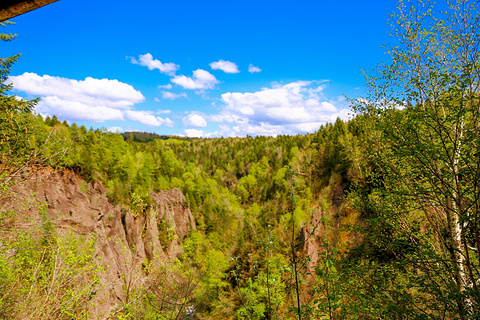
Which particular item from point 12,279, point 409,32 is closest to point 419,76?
point 409,32

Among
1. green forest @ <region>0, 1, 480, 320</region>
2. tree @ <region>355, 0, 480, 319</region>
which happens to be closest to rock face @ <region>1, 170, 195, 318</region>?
green forest @ <region>0, 1, 480, 320</region>

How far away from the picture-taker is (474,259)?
570 cm

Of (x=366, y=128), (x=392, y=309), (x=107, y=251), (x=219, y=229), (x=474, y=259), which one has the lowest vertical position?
(x=219, y=229)

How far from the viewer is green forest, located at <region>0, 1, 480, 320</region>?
4.46 metres

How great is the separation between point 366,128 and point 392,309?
19.0ft

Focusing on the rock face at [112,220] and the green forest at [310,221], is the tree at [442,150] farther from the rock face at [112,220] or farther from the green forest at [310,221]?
the rock face at [112,220]

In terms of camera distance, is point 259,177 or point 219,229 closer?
point 219,229

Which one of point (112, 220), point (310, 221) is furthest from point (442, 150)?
point (112, 220)

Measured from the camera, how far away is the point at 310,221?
103 ft

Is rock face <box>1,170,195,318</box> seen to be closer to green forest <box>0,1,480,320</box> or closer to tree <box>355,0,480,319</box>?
green forest <box>0,1,480,320</box>

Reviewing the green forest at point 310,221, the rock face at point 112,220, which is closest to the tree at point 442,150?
the green forest at point 310,221

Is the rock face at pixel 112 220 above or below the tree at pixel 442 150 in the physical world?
below

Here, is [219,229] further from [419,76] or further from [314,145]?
[419,76]

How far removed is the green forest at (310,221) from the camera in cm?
446
